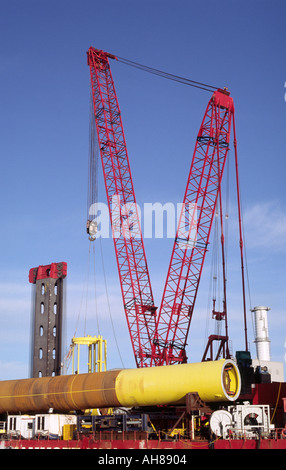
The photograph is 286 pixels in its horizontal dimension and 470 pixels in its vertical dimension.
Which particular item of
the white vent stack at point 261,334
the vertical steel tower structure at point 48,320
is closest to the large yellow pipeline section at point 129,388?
the vertical steel tower structure at point 48,320

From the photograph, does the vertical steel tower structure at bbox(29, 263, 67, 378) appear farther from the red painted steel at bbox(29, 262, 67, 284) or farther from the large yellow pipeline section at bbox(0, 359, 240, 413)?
the large yellow pipeline section at bbox(0, 359, 240, 413)

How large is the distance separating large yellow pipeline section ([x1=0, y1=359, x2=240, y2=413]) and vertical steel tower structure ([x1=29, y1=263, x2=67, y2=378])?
868 inches

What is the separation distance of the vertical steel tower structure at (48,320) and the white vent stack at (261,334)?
152 feet

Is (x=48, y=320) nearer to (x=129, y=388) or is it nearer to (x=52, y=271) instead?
(x=52, y=271)

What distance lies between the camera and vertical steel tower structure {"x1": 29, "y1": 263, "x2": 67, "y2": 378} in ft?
218

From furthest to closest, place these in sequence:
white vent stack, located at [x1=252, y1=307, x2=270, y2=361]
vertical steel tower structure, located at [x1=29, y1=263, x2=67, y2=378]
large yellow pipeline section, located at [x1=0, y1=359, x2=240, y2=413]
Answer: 1. white vent stack, located at [x1=252, y1=307, x2=270, y2=361]
2. vertical steel tower structure, located at [x1=29, y1=263, x2=67, y2=378]
3. large yellow pipeline section, located at [x1=0, y1=359, x2=240, y2=413]

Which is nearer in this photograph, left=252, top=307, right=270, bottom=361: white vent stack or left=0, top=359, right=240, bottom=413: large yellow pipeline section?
left=0, top=359, right=240, bottom=413: large yellow pipeline section

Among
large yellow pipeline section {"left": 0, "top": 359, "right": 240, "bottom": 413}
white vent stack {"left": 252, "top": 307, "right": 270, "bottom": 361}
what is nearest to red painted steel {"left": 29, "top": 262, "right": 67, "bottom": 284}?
large yellow pipeline section {"left": 0, "top": 359, "right": 240, "bottom": 413}

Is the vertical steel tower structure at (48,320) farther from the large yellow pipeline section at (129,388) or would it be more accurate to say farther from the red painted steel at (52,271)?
the large yellow pipeline section at (129,388)

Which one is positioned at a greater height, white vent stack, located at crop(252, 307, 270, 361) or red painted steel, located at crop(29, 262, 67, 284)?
red painted steel, located at crop(29, 262, 67, 284)

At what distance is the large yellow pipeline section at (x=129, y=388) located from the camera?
35781 mm
